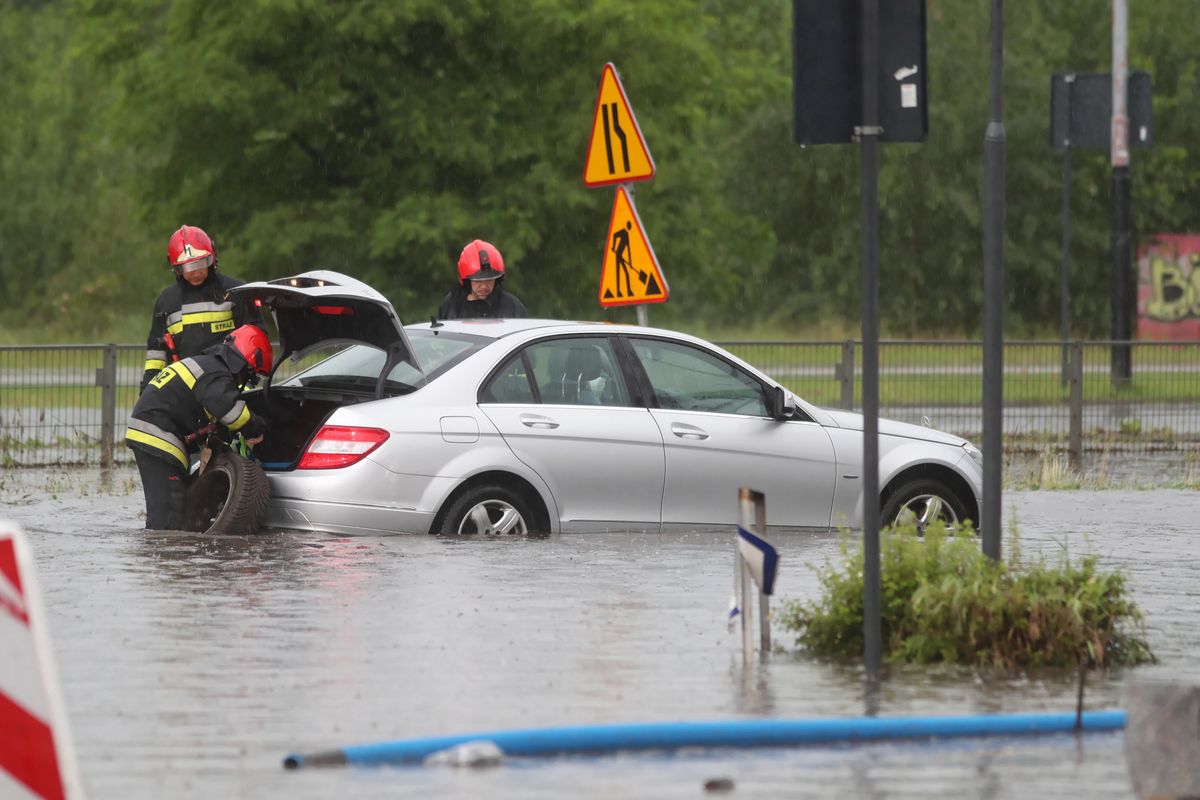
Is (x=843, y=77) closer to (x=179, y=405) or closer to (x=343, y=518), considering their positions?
(x=343, y=518)

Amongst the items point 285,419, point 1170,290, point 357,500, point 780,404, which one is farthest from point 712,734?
point 1170,290

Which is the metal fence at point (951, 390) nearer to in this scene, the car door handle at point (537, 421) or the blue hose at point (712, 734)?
the car door handle at point (537, 421)

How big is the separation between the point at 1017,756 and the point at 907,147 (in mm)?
42107

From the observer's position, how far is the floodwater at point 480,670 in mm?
6438

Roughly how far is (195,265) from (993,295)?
6.15 metres

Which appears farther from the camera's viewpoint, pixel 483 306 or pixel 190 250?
pixel 483 306

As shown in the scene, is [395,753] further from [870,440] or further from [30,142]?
[30,142]

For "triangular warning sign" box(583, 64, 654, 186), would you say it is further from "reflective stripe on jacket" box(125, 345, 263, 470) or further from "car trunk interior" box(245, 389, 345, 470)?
"reflective stripe on jacket" box(125, 345, 263, 470)

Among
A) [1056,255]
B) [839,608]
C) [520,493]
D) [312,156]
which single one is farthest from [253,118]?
[1056,255]

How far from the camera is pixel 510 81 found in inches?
1109

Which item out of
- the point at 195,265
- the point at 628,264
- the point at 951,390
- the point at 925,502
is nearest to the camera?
the point at 925,502

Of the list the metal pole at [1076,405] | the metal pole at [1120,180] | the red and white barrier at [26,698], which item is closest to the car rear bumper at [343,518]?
the red and white barrier at [26,698]

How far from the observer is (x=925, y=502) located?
1297cm

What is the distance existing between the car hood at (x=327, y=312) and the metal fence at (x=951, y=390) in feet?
22.2
